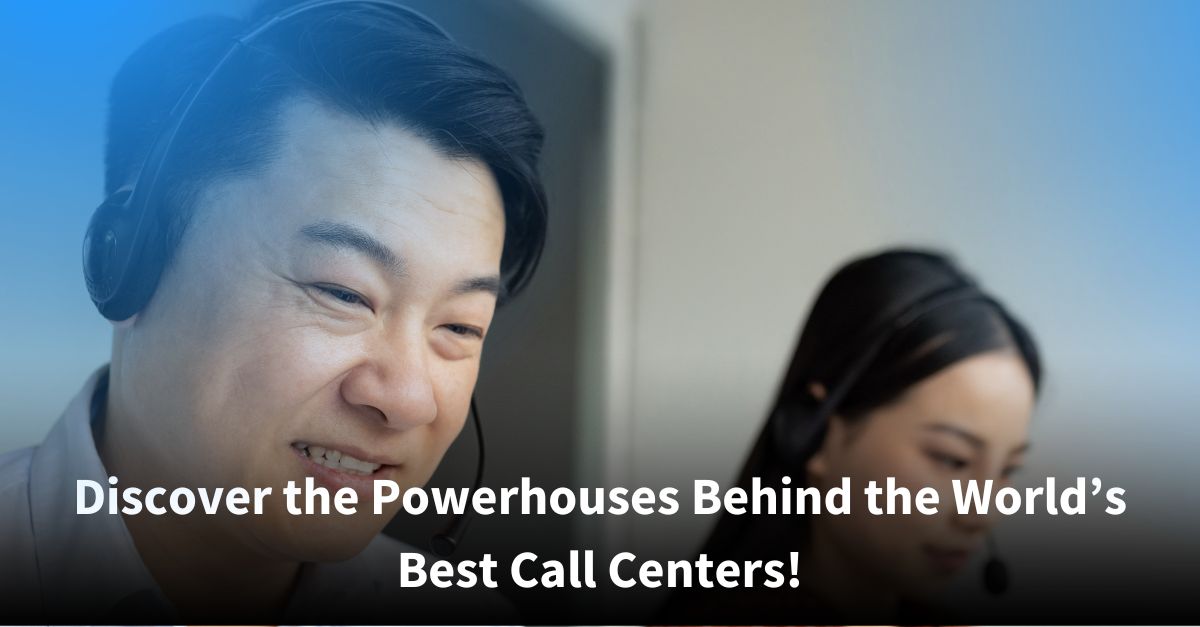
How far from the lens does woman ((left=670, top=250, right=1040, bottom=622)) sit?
1.33 metres

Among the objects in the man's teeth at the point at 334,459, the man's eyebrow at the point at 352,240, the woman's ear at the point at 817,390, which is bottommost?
the man's teeth at the point at 334,459

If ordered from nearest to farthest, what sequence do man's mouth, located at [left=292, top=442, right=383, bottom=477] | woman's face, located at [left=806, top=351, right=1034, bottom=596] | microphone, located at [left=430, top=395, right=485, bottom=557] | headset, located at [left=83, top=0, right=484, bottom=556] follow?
1. headset, located at [left=83, top=0, right=484, bottom=556]
2. man's mouth, located at [left=292, top=442, right=383, bottom=477]
3. microphone, located at [left=430, top=395, right=485, bottom=557]
4. woman's face, located at [left=806, top=351, right=1034, bottom=596]

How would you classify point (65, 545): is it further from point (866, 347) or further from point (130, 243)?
point (866, 347)

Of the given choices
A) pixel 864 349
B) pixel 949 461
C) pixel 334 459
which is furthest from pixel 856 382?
pixel 334 459

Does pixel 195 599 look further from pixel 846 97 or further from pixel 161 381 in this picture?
pixel 846 97

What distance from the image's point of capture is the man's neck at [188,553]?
1.00 m

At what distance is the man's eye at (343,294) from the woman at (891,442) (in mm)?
608

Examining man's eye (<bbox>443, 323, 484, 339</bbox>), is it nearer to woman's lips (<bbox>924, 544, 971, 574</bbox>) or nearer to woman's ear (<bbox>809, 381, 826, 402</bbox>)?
woman's ear (<bbox>809, 381, 826, 402</bbox>)

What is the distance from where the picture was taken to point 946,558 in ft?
4.47

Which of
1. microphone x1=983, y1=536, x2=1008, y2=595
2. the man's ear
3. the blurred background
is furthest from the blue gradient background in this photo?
microphone x1=983, y1=536, x2=1008, y2=595

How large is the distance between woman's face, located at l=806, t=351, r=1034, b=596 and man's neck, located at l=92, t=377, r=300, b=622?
0.71 m

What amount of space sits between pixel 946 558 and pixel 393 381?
2.57ft

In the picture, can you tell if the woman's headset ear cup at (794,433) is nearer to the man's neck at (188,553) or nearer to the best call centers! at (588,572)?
the best call centers! at (588,572)

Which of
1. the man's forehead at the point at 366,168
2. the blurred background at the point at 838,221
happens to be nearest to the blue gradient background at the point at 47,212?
the man's forehead at the point at 366,168
